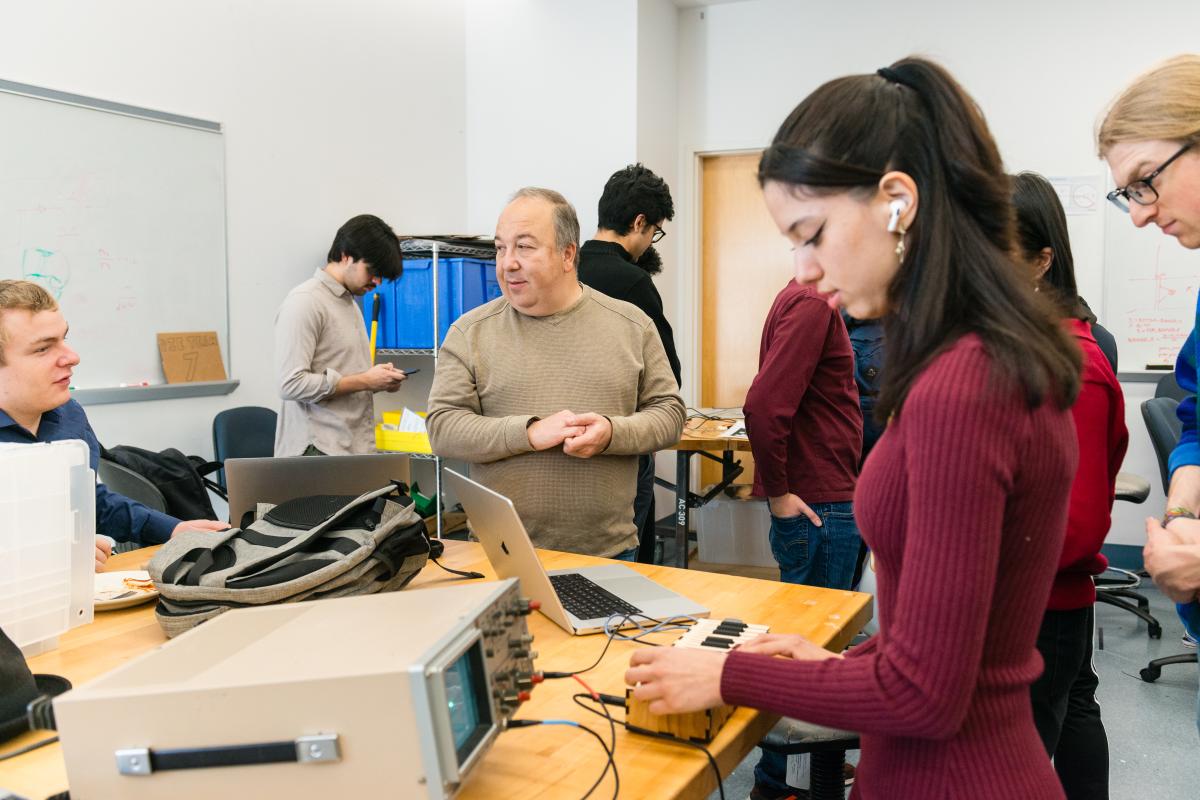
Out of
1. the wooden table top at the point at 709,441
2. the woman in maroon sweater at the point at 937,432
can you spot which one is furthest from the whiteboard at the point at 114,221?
the woman in maroon sweater at the point at 937,432

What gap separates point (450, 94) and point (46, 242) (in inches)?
102

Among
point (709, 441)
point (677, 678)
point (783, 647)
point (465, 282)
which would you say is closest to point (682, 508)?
point (709, 441)

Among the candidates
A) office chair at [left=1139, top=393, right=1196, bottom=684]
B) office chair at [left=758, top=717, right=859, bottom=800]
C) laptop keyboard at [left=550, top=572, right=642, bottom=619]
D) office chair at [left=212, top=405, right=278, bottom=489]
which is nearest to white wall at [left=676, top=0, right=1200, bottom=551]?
office chair at [left=1139, top=393, right=1196, bottom=684]

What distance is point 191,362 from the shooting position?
11.9 ft

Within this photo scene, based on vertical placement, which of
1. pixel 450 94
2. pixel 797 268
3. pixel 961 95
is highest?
pixel 450 94

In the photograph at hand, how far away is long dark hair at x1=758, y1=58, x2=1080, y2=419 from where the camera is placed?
0.87 metres

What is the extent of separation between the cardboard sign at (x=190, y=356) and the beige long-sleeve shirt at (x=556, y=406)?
194 cm

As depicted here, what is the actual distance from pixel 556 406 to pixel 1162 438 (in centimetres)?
263

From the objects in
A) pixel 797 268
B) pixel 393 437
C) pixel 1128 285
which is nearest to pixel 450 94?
pixel 393 437

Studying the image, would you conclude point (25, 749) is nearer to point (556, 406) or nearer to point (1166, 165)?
point (556, 406)

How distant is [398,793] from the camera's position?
804 millimetres

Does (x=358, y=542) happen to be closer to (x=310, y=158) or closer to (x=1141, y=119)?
(x=1141, y=119)

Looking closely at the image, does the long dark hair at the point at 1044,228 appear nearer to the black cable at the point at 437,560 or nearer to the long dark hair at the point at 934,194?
the long dark hair at the point at 934,194

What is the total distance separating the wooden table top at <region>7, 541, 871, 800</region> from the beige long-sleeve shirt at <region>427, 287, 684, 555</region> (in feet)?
0.43
